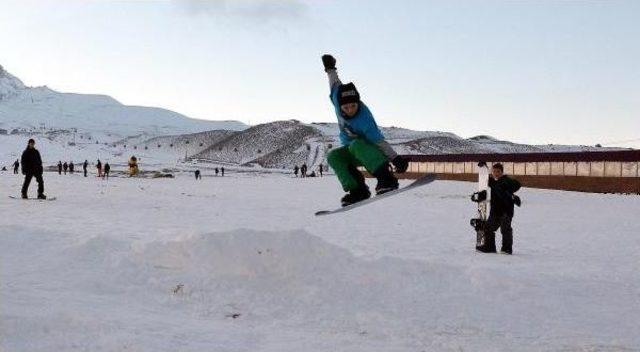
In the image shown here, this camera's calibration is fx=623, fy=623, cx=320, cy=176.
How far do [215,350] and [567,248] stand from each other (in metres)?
10.8

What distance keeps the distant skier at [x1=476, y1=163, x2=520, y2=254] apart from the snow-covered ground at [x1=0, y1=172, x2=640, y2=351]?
1.82 feet

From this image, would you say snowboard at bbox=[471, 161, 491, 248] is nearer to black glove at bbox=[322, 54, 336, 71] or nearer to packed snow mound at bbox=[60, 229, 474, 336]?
packed snow mound at bbox=[60, 229, 474, 336]

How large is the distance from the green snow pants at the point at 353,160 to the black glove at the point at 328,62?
0.79 metres

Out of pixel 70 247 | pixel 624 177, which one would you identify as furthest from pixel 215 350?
pixel 624 177

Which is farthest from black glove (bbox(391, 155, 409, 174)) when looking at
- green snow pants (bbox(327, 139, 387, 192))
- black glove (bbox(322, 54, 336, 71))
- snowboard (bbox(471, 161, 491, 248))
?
snowboard (bbox(471, 161, 491, 248))

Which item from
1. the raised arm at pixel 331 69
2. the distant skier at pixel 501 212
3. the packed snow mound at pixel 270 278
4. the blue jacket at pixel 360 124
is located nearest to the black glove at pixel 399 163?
the blue jacket at pixel 360 124

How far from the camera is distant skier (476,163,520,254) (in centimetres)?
1354

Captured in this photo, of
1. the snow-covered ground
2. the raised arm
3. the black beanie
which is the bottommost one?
the snow-covered ground

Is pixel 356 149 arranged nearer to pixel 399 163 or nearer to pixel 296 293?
pixel 399 163

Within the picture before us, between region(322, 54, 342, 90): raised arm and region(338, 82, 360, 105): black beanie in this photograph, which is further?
region(322, 54, 342, 90): raised arm

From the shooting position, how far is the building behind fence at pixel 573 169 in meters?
41.3

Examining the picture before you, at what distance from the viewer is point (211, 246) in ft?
35.6

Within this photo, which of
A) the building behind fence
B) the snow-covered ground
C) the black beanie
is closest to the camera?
the black beanie

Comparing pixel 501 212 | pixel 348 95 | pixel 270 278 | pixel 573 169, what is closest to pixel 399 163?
pixel 348 95
